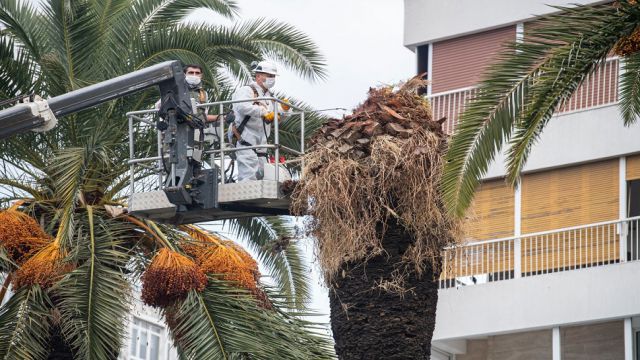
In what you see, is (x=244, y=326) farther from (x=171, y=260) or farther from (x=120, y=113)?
(x=120, y=113)

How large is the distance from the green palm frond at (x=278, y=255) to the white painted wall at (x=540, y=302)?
4127mm

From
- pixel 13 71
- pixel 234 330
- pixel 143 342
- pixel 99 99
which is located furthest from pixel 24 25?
pixel 143 342

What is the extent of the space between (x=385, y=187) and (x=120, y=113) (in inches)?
321

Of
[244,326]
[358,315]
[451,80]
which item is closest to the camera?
[358,315]

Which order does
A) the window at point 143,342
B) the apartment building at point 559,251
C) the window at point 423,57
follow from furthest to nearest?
the window at point 143,342 < the window at point 423,57 < the apartment building at point 559,251

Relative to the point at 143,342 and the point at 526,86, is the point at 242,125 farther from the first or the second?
the point at 143,342

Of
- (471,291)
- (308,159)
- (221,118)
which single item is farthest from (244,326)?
(471,291)

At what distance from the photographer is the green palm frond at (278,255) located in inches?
1035

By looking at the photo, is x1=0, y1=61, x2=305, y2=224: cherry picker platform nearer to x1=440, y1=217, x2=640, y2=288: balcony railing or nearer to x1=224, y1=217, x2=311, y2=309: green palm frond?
x1=224, y1=217, x2=311, y2=309: green palm frond

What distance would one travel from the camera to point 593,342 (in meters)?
29.5

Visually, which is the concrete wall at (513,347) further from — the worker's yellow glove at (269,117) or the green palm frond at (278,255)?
the worker's yellow glove at (269,117)

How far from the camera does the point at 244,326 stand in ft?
70.9

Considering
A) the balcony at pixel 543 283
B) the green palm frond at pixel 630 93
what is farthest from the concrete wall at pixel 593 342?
the green palm frond at pixel 630 93

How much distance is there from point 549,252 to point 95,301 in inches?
431
